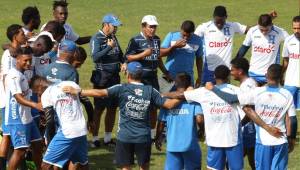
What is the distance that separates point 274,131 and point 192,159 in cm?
127

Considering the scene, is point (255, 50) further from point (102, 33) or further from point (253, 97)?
point (253, 97)

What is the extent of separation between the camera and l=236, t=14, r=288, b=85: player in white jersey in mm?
15102

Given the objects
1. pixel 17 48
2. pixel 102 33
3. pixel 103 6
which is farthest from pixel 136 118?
pixel 103 6

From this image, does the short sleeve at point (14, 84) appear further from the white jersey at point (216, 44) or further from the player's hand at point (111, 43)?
the white jersey at point (216, 44)

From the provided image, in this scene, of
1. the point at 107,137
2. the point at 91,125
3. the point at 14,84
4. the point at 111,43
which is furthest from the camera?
the point at 107,137

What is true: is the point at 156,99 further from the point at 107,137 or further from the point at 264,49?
the point at 264,49

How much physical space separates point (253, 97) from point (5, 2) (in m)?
22.5

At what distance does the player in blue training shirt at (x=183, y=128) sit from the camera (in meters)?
10.9

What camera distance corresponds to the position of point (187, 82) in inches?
433

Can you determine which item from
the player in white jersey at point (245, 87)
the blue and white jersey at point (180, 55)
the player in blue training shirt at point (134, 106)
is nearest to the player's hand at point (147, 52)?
the blue and white jersey at point (180, 55)

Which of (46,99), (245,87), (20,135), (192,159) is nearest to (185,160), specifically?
(192,159)

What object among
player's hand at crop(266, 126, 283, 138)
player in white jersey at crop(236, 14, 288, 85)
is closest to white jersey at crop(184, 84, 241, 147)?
player's hand at crop(266, 126, 283, 138)

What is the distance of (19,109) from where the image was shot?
38.2 ft

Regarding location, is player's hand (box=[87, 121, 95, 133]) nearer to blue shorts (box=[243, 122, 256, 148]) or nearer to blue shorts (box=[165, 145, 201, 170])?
blue shorts (box=[165, 145, 201, 170])
